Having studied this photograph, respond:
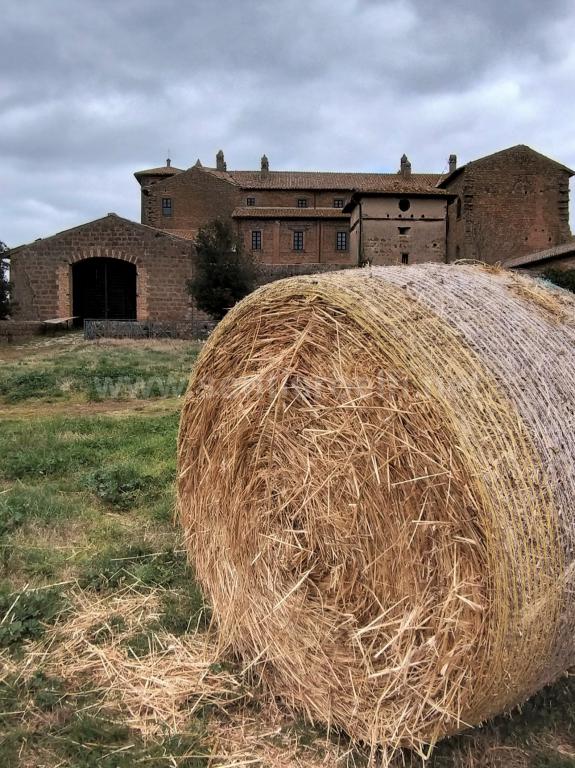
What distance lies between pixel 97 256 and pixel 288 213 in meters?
19.1

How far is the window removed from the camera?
45969 millimetres

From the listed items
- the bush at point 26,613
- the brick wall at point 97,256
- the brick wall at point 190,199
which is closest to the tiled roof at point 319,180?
the brick wall at point 190,199

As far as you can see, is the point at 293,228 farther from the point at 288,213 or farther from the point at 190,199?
the point at 190,199

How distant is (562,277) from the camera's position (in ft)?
79.8

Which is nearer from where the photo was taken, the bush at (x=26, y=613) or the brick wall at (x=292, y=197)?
the bush at (x=26, y=613)

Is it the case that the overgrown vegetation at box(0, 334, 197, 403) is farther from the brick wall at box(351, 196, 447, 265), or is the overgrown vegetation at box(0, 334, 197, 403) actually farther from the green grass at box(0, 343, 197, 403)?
the brick wall at box(351, 196, 447, 265)

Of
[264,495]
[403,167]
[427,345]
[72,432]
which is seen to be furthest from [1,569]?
[403,167]

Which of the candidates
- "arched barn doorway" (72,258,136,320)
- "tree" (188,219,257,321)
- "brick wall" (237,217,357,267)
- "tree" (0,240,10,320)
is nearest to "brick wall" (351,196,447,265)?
"brick wall" (237,217,357,267)

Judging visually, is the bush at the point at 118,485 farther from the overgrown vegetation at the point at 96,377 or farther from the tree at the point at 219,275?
the tree at the point at 219,275

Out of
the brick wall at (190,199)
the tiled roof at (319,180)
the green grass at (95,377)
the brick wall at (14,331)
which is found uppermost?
the tiled roof at (319,180)

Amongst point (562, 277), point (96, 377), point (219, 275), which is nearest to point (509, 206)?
point (562, 277)

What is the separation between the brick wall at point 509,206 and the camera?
39.5 m

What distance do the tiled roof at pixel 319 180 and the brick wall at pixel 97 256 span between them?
20.5 meters

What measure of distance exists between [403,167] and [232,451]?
182 feet
